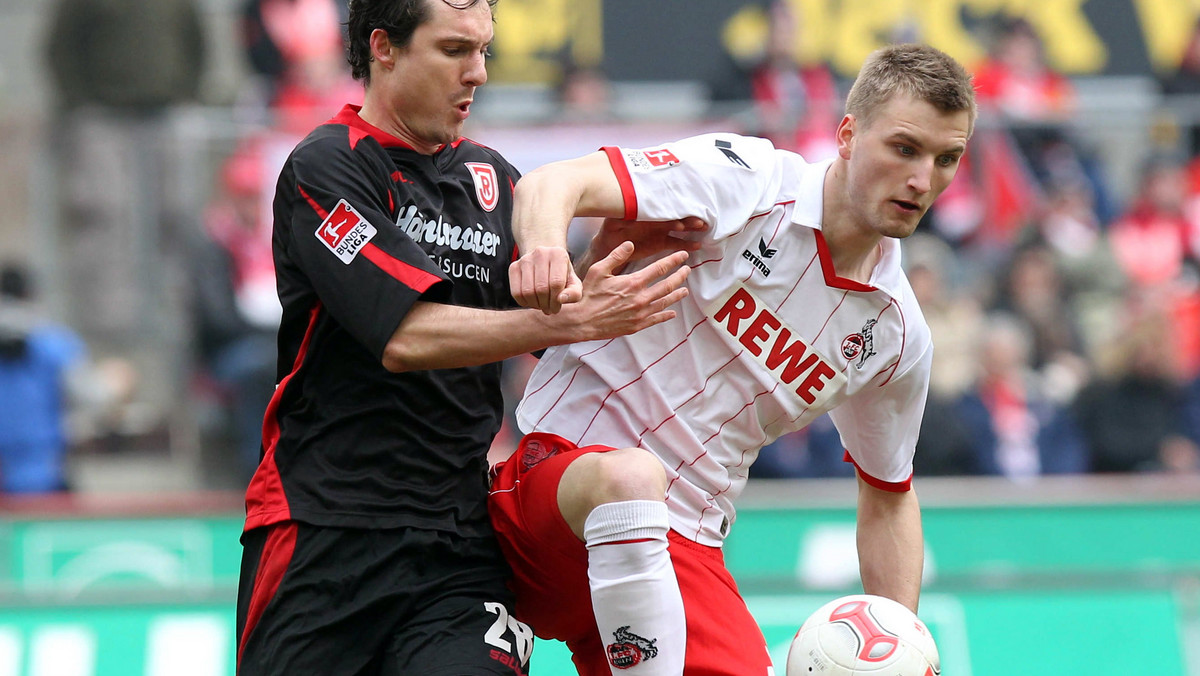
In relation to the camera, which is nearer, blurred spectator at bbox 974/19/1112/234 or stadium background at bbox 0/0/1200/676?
stadium background at bbox 0/0/1200/676

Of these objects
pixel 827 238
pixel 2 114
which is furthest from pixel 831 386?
pixel 2 114

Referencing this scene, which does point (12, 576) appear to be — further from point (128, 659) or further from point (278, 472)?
point (278, 472)

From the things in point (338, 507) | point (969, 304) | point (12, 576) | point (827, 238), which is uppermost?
point (827, 238)

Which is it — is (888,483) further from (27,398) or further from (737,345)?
(27,398)

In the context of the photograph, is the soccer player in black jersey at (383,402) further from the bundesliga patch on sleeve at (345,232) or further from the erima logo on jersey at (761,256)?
the erima logo on jersey at (761,256)

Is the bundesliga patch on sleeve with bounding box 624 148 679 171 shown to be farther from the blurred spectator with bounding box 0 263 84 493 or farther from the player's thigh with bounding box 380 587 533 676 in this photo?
the blurred spectator with bounding box 0 263 84 493

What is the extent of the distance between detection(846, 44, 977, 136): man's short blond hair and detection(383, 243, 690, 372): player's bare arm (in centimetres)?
79

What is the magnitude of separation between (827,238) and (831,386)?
416 millimetres

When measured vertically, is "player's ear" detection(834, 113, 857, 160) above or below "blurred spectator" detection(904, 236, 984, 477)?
above

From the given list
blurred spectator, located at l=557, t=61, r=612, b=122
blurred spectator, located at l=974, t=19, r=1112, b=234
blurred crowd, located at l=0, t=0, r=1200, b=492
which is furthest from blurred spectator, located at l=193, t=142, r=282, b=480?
blurred spectator, located at l=974, t=19, r=1112, b=234

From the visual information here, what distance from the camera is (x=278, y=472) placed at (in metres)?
3.95

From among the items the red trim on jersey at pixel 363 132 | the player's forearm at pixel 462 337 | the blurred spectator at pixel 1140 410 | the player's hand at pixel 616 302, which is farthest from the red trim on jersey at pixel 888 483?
the blurred spectator at pixel 1140 410

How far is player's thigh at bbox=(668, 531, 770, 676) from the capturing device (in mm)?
3996

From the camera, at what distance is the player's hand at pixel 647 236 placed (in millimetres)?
4062
